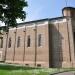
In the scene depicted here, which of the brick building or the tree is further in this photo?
the brick building

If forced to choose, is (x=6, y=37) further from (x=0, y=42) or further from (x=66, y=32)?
(x=66, y=32)

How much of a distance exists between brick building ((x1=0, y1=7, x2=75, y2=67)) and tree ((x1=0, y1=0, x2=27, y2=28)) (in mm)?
8442

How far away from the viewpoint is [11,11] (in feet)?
82.0

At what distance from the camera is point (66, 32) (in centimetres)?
3497

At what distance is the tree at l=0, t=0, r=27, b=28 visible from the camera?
2434 centimetres

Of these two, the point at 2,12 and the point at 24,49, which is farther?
the point at 24,49

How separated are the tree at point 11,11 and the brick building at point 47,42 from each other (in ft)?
27.7

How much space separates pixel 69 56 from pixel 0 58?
19705 mm

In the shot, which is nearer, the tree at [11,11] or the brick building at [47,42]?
the tree at [11,11]

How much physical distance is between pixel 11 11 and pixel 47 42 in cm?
1334

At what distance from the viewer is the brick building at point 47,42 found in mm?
34531

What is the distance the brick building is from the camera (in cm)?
3453

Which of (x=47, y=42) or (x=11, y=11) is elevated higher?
(x=11, y=11)

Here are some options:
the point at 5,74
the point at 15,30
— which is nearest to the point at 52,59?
the point at 15,30
